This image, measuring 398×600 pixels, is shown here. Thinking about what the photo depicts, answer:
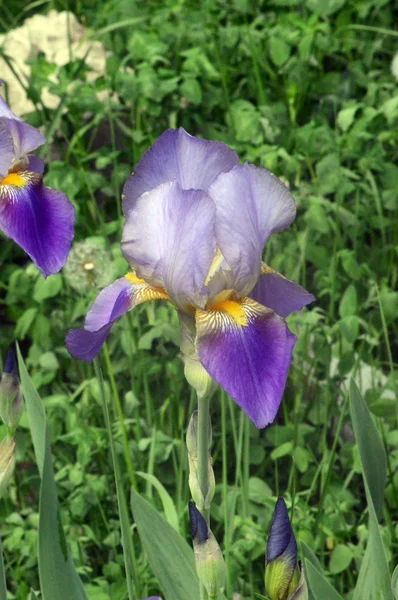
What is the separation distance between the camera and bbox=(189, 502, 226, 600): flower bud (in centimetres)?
89

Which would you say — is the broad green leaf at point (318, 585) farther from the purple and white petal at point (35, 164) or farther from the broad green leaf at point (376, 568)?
the purple and white petal at point (35, 164)

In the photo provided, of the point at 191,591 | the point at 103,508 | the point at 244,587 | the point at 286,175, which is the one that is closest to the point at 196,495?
the point at 191,591

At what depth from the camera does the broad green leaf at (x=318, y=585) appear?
3.37 ft

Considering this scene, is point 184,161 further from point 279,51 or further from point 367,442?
point 279,51

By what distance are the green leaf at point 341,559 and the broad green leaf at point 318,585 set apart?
0.52 m

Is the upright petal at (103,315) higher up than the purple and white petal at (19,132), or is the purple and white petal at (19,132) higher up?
the purple and white petal at (19,132)

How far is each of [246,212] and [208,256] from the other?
54 mm

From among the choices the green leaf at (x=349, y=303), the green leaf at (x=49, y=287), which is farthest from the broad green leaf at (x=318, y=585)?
the green leaf at (x=49, y=287)

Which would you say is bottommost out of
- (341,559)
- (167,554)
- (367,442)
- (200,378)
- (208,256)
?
(341,559)

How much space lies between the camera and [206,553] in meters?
0.90

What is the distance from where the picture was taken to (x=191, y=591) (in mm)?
1148

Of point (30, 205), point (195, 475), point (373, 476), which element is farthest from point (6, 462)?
point (373, 476)

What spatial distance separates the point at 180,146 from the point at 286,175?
140 centimetres

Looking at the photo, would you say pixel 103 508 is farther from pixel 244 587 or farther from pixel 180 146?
pixel 180 146
